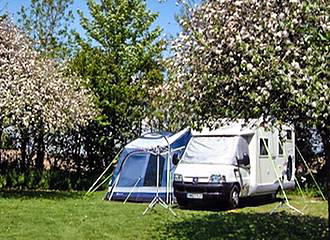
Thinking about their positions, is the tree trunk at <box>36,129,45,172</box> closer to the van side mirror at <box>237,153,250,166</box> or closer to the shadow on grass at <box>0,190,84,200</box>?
the shadow on grass at <box>0,190,84,200</box>

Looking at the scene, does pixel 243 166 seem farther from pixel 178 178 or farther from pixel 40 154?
pixel 40 154

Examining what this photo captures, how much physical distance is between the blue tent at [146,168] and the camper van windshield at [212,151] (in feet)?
3.35

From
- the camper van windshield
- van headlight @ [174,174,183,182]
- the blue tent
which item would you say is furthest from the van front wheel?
the blue tent

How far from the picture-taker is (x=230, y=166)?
48.6 feet

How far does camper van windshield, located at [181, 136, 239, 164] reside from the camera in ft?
49.5

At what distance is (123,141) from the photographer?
23188mm

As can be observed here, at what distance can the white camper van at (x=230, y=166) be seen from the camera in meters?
14.6

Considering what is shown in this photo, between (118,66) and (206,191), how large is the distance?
9703 mm

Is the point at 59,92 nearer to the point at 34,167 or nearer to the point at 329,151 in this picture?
the point at 34,167

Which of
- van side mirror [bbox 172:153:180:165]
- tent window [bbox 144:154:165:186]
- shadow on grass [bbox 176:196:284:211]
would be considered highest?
van side mirror [bbox 172:153:180:165]

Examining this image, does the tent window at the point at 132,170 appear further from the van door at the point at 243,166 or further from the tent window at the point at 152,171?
the van door at the point at 243,166

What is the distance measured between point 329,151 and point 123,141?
15173mm

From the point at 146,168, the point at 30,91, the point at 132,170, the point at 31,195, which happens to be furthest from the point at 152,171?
the point at 30,91

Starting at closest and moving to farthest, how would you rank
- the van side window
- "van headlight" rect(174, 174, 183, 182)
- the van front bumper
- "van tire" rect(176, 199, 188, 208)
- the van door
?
the van front bumper < "van headlight" rect(174, 174, 183, 182) < "van tire" rect(176, 199, 188, 208) < the van door < the van side window
